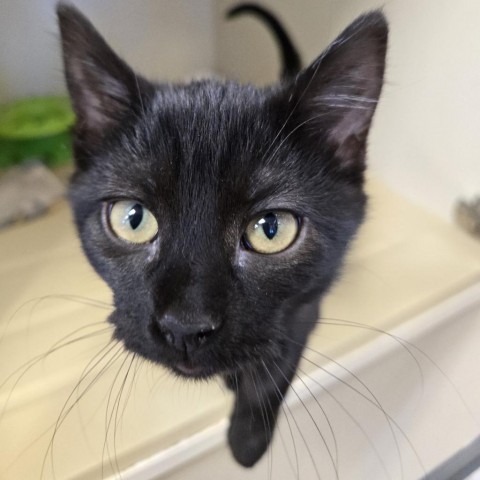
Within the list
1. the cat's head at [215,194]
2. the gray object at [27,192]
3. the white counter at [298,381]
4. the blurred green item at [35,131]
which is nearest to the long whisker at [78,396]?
the white counter at [298,381]

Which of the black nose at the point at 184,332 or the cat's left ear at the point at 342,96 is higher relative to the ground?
the cat's left ear at the point at 342,96

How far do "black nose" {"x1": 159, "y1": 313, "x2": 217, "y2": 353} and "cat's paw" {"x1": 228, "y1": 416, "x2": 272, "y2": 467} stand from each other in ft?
0.69

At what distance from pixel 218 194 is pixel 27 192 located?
634 mm

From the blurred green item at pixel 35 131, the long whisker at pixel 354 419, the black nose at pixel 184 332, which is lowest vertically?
the long whisker at pixel 354 419

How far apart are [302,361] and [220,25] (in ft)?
3.12

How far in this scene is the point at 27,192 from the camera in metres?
1.05

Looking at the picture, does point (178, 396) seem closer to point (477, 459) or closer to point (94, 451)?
point (94, 451)

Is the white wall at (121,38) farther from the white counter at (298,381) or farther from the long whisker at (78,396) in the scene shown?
the long whisker at (78,396)

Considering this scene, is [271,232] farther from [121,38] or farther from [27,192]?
[121,38]

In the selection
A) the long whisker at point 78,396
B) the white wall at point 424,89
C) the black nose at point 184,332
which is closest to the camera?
the black nose at point 184,332

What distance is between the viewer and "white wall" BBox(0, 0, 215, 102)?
3.64 ft

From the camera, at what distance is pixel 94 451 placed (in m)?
0.63

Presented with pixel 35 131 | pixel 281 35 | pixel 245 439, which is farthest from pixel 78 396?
pixel 281 35

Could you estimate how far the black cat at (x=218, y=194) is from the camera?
52cm
